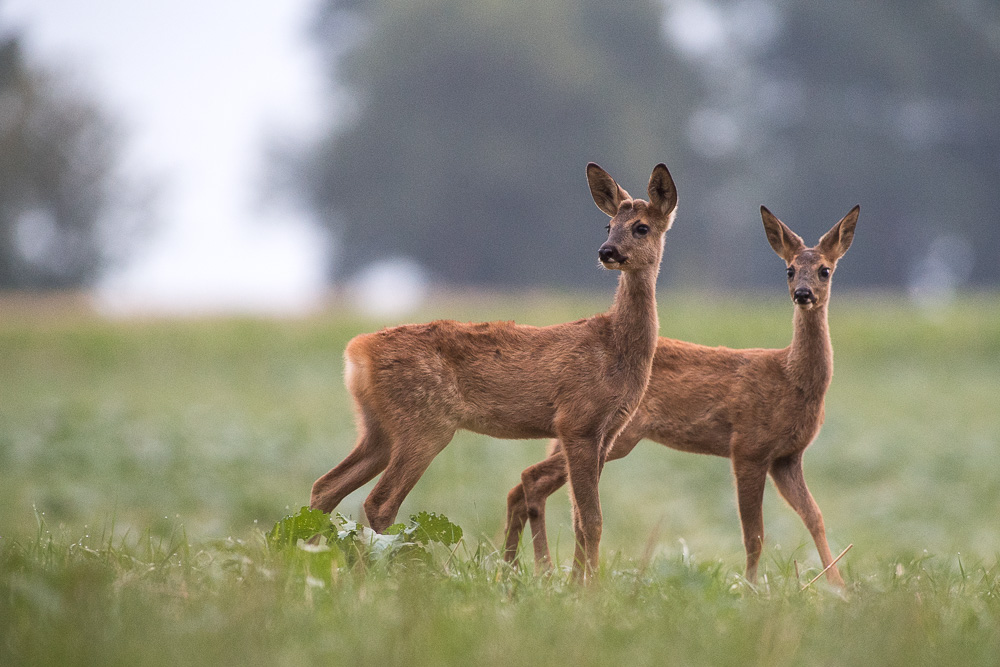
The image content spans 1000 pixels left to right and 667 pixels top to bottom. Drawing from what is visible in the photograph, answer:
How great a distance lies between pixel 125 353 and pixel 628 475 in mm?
12887

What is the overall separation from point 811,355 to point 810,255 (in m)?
0.47

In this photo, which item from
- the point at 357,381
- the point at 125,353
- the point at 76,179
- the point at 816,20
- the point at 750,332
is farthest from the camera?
the point at 816,20

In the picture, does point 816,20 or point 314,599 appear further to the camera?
point 816,20

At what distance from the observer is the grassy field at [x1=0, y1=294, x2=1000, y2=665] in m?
3.41

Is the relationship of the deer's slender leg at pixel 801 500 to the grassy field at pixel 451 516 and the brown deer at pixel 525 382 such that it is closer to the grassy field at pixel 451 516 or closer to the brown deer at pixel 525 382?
the grassy field at pixel 451 516

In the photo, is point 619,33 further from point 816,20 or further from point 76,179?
point 76,179

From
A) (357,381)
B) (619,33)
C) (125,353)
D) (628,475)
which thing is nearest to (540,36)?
(619,33)

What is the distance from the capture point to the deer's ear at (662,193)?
4.42 metres

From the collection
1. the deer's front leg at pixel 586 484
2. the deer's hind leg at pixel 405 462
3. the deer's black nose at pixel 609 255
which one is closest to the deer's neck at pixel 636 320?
the deer's black nose at pixel 609 255

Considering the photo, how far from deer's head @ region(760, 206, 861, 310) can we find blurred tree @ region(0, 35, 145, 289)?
37.5 meters

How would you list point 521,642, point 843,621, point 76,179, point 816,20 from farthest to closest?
point 816,20
point 76,179
point 843,621
point 521,642

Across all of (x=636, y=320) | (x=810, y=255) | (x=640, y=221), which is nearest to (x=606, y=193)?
(x=640, y=221)

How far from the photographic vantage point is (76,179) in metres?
40.8

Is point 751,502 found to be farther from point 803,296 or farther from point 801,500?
point 803,296
